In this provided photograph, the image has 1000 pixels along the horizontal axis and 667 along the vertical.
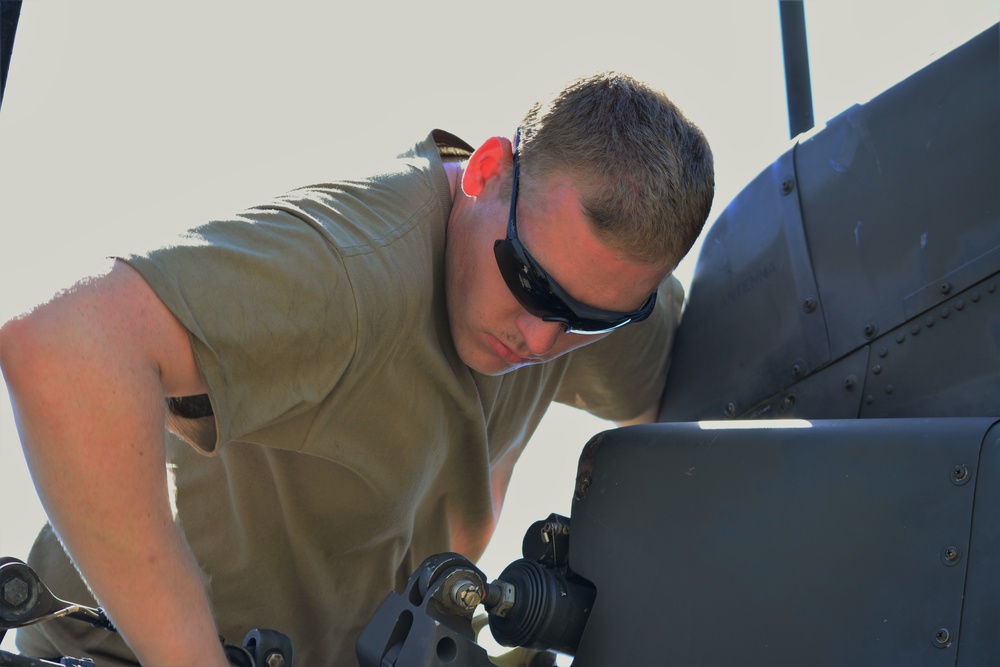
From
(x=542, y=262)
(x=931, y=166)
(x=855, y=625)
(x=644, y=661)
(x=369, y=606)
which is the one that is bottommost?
(x=369, y=606)

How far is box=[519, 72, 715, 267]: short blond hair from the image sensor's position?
5.32 ft

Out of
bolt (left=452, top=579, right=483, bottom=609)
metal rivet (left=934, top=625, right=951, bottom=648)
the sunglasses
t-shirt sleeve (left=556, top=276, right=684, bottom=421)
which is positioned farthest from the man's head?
metal rivet (left=934, top=625, right=951, bottom=648)

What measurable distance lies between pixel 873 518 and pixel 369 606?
3.41ft

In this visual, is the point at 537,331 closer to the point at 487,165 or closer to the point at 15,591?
the point at 487,165

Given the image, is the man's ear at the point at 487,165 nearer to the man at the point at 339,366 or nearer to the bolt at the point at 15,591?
the man at the point at 339,366

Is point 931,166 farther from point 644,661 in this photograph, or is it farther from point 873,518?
point 644,661

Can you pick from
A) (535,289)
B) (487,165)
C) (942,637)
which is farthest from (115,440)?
(942,637)

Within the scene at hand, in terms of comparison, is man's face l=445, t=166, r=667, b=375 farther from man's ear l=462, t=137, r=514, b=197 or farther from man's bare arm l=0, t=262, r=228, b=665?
man's bare arm l=0, t=262, r=228, b=665

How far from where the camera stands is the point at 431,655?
1482mm

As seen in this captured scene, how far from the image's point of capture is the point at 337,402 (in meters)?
1.63

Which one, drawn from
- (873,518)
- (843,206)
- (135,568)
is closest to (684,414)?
(843,206)

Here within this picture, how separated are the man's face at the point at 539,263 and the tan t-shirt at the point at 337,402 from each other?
1.8 inches

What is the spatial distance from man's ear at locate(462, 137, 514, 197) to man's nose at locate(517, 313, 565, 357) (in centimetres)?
22

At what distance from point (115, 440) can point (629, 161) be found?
2.71 ft
